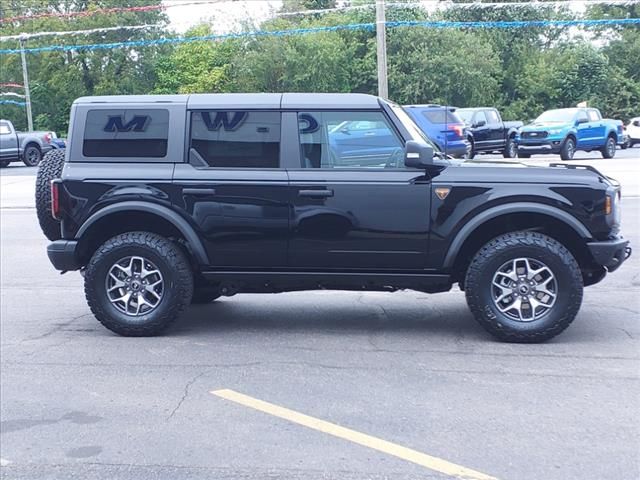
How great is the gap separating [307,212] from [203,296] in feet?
6.35

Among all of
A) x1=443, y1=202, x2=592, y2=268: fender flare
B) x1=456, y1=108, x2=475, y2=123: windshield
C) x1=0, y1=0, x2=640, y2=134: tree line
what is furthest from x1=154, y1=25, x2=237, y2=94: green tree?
x1=443, y1=202, x2=592, y2=268: fender flare

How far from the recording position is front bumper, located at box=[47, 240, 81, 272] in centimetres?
683

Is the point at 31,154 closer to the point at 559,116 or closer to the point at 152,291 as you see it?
the point at 559,116

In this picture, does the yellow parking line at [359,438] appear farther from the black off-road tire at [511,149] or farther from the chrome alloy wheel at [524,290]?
the black off-road tire at [511,149]

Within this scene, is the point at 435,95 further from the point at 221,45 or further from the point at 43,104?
the point at 43,104

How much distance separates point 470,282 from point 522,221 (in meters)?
0.68

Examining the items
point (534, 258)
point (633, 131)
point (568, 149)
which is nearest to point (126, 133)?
point (534, 258)

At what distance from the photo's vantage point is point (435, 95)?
138 ft

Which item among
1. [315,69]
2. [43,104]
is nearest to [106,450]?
[315,69]

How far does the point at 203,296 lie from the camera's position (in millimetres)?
8086

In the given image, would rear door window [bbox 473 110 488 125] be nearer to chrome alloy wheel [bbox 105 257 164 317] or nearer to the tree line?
the tree line

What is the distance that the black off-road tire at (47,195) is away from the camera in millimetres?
7145

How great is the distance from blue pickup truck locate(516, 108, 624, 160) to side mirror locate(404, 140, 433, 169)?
70.2 feet

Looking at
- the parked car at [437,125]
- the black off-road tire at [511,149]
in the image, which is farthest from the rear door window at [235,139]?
the black off-road tire at [511,149]
